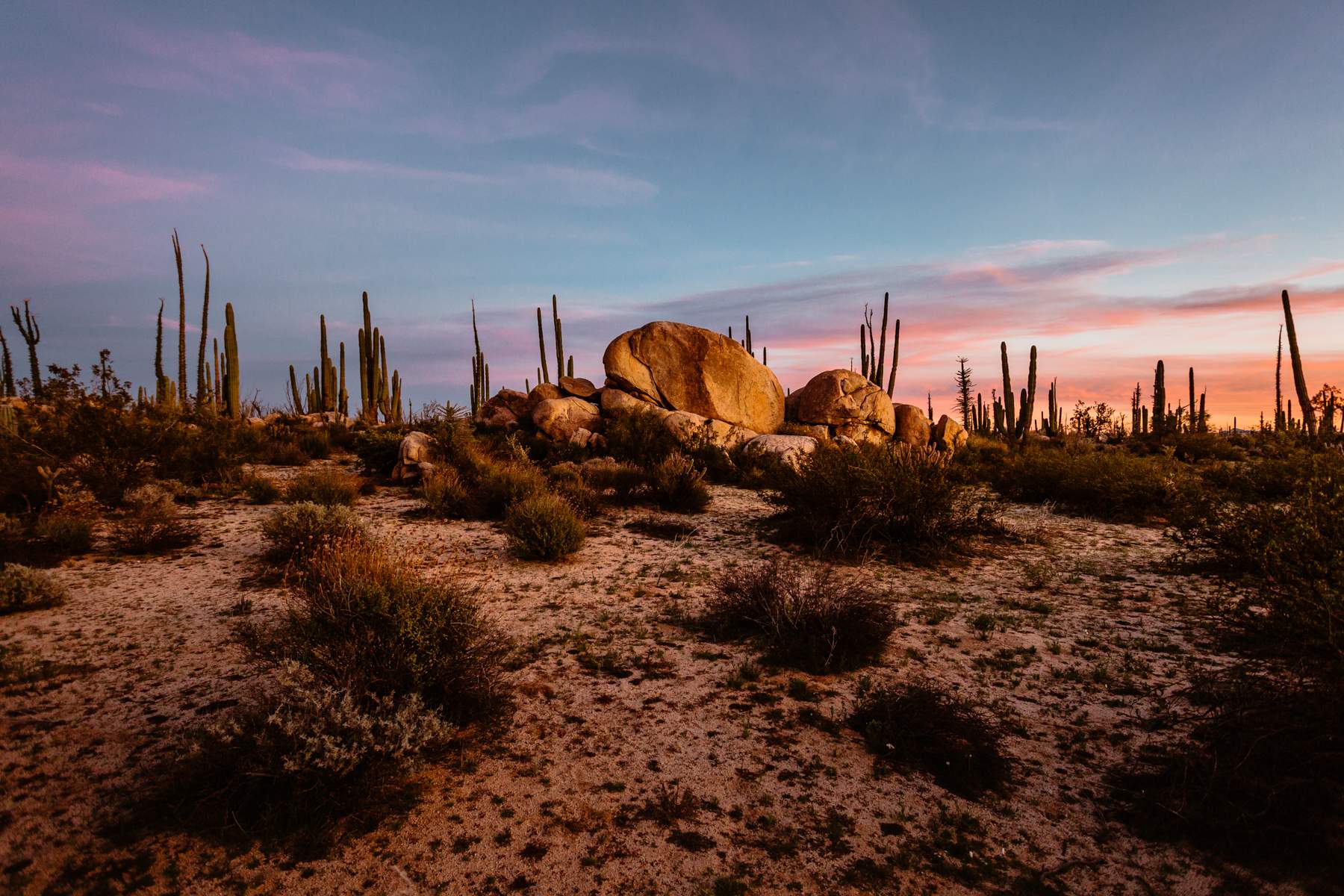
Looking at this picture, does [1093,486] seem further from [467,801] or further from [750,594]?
[467,801]

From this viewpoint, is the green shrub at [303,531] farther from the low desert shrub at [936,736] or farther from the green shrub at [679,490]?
the low desert shrub at [936,736]

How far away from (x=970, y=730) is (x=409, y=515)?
9.26 metres

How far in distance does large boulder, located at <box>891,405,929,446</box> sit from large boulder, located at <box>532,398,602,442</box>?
37.0 ft

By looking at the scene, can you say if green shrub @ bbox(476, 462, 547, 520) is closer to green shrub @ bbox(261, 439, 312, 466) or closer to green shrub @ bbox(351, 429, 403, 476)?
green shrub @ bbox(351, 429, 403, 476)

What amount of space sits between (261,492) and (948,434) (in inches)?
843

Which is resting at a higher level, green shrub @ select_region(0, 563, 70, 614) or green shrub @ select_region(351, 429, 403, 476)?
green shrub @ select_region(351, 429, 403, 476)

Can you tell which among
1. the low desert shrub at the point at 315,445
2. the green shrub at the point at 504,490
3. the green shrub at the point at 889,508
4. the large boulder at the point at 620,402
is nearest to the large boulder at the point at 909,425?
the large boulder at the point at 620,402

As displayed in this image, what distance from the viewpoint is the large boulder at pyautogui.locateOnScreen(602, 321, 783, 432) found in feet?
66.3

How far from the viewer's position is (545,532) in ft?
26.5

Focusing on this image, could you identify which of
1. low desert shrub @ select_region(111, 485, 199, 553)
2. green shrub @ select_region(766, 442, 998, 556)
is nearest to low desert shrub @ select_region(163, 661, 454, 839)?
green shrub @ select_region(766, 442, 998, 556)

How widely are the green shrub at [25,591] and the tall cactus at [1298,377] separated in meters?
30.3

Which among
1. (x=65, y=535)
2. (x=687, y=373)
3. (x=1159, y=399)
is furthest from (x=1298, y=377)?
(x=65, y=535)

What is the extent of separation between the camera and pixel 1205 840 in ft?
9.36

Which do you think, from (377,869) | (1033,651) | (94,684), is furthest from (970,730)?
(94,684)
